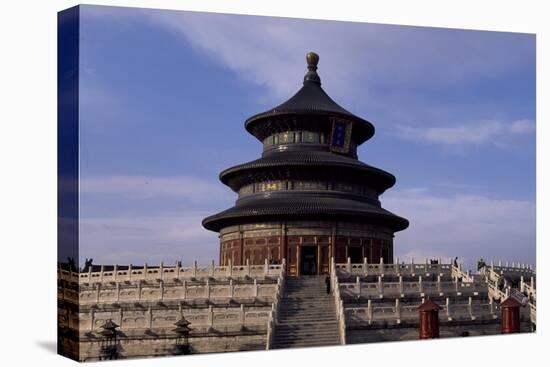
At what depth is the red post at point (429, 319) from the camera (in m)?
26.0

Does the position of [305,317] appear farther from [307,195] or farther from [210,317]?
[307,195]

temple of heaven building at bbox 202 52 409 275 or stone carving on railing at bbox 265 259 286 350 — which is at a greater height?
temple of heaven building at bbox 202 52 409 275

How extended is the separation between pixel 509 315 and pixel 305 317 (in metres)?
6.39

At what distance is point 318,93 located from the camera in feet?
Answer: 130

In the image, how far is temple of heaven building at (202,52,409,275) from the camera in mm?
35344

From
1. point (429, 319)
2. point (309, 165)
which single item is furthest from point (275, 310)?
point (309, 165)

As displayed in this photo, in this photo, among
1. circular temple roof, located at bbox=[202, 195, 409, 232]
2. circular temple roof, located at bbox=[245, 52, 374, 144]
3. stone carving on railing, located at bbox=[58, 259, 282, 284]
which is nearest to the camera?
stone carving on railing, located at bbox=[58, 259, 282, 284]

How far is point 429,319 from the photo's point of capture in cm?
2616

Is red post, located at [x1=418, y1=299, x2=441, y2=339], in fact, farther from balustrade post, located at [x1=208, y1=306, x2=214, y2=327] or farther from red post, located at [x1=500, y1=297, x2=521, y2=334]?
balustrade post, located at [x1=208, y1=306, x2=214, y2=327]

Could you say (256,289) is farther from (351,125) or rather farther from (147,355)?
(351,125)

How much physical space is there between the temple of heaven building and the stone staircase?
17.4ft

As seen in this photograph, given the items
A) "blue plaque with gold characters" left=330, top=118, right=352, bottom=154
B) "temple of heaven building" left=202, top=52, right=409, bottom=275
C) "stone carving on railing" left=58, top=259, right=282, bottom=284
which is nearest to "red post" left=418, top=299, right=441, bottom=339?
"stone carving on railing" left=58, top=259, right=282, bottom=284

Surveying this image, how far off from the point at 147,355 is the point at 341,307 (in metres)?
5.94

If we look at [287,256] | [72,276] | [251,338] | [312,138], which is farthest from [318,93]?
[72,276]
